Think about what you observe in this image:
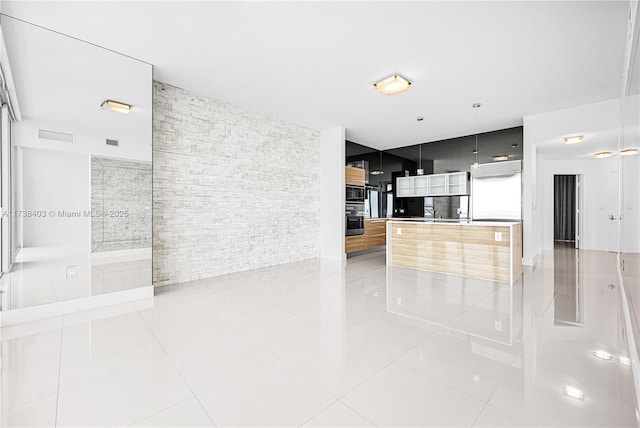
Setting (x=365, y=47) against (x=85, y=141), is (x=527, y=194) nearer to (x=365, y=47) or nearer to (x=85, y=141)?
(x=365, y=47)

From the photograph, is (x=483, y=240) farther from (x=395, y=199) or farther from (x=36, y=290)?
(x=36, y=290)

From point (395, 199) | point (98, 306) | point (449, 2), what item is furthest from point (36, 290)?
point (395, 199)

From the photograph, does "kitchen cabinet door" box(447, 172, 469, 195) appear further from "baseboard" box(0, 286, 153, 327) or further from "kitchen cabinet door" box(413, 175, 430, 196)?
"baseboard" box(0, 286, 153, 327)

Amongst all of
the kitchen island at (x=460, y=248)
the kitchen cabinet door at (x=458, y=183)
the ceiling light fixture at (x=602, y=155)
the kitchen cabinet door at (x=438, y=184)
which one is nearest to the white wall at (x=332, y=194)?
the kitchen island at (x=460, y=248)

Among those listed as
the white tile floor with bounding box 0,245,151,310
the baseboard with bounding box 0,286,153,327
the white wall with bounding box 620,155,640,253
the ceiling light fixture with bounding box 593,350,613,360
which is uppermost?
the white wall with bounding box 620,155,640,253

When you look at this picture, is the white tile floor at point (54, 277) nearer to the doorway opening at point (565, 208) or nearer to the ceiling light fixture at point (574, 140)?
the ceiling light fixture at point (574, 140)

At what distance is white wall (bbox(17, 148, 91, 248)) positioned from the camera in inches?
118

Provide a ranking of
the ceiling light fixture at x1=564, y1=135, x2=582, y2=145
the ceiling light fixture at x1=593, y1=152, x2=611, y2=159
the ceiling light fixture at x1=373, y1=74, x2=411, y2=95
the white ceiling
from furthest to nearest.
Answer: the ceiling light fixture at x1=593, y1=152, x2=611, y2=159 → the ceiling light fixture at x1=564, y1=135, x2=582, y2=145 → the ceiling light fixture at x1=373, y1=74, x2=411, y2=95 → the white ceiling

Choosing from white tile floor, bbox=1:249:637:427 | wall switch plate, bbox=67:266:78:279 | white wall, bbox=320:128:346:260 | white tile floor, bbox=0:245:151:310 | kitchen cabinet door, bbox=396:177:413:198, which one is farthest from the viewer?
kitchen cabinet door, bbox=396:177:413:198

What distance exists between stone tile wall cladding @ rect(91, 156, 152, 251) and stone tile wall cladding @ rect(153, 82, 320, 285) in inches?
18.7

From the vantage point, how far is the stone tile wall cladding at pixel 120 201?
3.39m

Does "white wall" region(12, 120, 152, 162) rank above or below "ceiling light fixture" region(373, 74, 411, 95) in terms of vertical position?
below

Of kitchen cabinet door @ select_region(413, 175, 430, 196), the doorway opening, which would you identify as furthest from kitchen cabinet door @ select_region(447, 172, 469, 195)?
the doorway opening

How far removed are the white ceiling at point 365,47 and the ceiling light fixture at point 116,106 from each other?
62 centimetres
